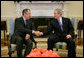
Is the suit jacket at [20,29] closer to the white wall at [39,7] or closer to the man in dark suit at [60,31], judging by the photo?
the man in dark suit at [60,31]

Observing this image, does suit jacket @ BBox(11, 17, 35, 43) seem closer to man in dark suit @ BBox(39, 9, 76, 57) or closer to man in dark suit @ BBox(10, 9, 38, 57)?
man in dark suit @ BBox(10, 9, 38, 57)

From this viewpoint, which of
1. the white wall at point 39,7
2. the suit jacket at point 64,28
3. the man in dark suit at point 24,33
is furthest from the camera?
the white wall at point 39,7

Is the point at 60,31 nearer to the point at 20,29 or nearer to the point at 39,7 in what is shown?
the point at 20,29

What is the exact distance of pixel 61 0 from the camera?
555 centimetres

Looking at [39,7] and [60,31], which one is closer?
[60,31]

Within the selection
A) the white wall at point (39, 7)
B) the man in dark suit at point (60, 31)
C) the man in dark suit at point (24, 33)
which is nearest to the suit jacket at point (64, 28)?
the man in dark suit at point (60, 31)

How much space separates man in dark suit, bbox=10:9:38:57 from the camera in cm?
360

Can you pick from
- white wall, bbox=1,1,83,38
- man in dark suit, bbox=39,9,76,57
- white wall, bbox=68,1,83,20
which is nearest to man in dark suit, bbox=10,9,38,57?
man in dark suit, bbox=39,9,76,57

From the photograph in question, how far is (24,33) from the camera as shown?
12.2 feet

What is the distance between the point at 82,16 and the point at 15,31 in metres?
2.69

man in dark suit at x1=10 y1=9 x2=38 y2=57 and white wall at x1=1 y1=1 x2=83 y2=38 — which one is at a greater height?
white wall at x1=1 y1=1 x2=83 y2=38

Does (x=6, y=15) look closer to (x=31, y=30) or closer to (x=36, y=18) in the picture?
(x=36, y=18)

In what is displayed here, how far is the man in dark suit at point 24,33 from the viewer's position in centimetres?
360

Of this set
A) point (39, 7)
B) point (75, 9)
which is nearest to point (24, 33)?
point (39, 7)
